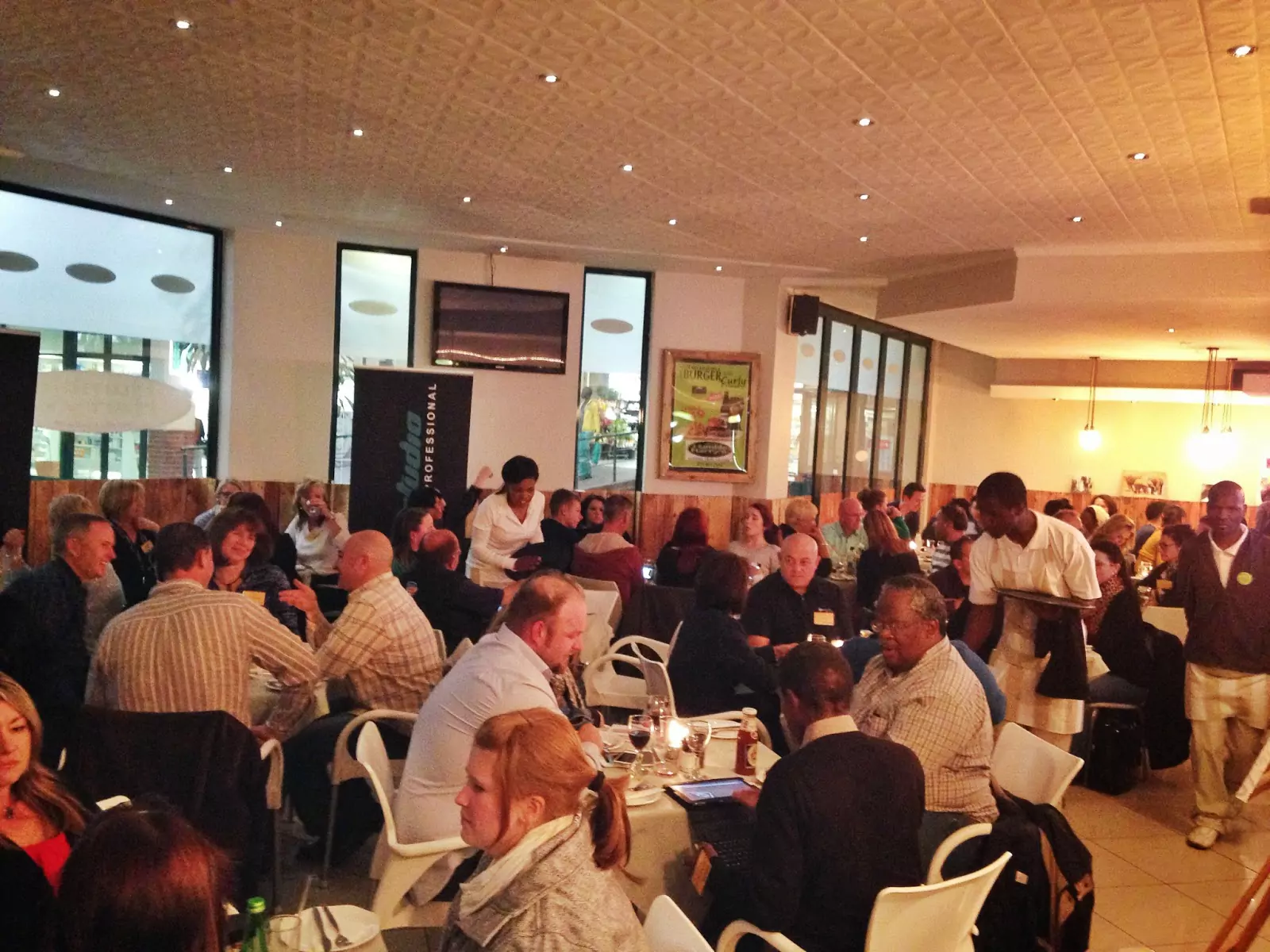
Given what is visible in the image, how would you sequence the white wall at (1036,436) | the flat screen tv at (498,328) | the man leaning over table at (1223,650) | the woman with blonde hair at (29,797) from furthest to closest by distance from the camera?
1. the white wall at (1036,436)
2. the flat screen tv at (498,328)
3. the man leaning over table at (1223,650)
4. the woman with blonde hair at (29,797)

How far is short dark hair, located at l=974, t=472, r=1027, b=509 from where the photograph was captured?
15.2ft

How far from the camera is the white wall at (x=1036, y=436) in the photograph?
14336 mm

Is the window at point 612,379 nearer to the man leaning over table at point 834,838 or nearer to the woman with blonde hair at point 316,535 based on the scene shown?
the woman with blonde hair at point 316,535

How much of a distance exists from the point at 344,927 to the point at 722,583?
2422mm

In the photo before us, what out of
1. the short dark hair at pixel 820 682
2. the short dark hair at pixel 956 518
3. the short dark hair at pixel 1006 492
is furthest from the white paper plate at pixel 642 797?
the short dark hair at pixel 956 518

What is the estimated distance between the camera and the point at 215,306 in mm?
9250

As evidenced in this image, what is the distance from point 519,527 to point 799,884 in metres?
5.11

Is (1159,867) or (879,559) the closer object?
(1159,867)

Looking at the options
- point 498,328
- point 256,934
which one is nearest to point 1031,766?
point 256,934

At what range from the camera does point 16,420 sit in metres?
5.80

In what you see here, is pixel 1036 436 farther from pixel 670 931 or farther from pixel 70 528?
pixel 670 931

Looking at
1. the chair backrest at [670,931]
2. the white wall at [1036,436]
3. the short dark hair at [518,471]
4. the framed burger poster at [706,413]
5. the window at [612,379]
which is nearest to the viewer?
the chair backrest at [670,931]

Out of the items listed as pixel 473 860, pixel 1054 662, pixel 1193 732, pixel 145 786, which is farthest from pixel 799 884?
pixel 1193 732

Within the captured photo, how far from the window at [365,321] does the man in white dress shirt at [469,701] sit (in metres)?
6.92
